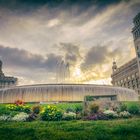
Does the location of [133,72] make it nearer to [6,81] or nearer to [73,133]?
[6,81]

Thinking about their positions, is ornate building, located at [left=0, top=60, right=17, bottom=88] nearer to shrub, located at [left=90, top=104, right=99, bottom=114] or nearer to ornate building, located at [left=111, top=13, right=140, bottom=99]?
ornate building, located at [left=111, top=13, right=140, bottom=99]

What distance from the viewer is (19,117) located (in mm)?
20594

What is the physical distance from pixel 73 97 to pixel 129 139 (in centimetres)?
3194

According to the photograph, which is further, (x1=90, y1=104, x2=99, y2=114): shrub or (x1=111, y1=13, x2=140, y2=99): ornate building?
(x1=111, y1=13, x2=140, y2=99): ornate building

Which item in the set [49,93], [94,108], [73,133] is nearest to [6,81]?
[49,93]

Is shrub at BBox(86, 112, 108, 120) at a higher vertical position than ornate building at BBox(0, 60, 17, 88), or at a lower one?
lower

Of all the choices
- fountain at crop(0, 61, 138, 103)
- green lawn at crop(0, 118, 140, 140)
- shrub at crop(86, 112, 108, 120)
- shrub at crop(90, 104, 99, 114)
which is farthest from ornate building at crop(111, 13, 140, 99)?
green lawn at crop(0, 118, 140, 140)

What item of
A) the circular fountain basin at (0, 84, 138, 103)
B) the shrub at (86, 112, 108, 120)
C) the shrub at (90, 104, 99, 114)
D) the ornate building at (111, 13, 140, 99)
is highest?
the ornate building at (111, 13, 140, 99)

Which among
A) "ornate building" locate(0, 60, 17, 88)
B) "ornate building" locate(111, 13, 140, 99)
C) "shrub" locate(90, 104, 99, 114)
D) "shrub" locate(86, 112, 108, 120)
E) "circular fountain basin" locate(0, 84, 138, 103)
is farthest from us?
"ornate building" locate(0, 60, 17, 88)

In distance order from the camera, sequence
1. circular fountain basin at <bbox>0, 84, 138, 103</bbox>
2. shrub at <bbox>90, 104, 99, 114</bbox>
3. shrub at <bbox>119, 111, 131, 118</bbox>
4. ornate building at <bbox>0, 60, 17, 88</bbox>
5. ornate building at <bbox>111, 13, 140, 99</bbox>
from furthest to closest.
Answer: ornate building at <bbox>0, 60, 17, 88</bbox>, ornate building at <bbox>111, 13, 140, 99</bbox>, circular fountain basin at <bbox>0, 84, 138, 103</bbox>, shrub at <bbox>90, 104, 99, 114</bbox>, shrub at <bbox>119, 111, 131, 118</bbox>

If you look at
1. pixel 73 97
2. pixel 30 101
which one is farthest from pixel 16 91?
pixel 73 97

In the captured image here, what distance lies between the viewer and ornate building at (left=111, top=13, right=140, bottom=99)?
86062 mm

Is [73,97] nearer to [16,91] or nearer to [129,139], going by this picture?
[16,91]

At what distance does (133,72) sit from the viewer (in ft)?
305
